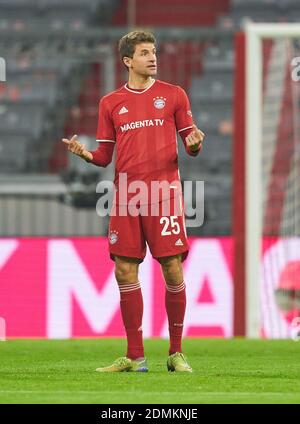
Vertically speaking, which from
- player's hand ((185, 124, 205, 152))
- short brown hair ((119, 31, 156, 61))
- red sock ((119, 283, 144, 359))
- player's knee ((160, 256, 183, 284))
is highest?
short brown hair ((119, 31, 156, 61))

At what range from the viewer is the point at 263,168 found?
11.6 m

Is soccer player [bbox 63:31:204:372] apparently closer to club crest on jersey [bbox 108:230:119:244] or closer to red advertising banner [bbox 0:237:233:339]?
club crest on jersey [bbox 108:230:119:244]

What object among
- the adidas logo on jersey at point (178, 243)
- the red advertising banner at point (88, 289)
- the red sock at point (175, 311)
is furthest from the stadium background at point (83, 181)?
the adidas logo on jersey at point (178, 243)

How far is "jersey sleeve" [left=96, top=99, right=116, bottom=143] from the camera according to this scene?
283 inches

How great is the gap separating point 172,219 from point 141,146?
1.40ft

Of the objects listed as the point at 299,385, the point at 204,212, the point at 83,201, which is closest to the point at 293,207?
the point at 204,212

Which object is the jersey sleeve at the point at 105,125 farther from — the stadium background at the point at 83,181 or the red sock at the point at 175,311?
the stadium background at the point at 83,181

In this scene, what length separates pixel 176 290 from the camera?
7145 millimetres

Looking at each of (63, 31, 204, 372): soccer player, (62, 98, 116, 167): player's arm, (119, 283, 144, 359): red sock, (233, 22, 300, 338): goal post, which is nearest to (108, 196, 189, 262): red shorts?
(63, 31, 204, 372): soccer player

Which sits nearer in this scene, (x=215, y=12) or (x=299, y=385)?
(x=299, y=385)

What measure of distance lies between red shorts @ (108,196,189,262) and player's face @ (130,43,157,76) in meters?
0.72

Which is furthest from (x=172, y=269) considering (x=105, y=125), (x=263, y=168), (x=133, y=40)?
(x=263, y=168)

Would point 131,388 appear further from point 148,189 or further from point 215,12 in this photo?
point 215,12

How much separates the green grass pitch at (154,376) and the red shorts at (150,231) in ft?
2.18
